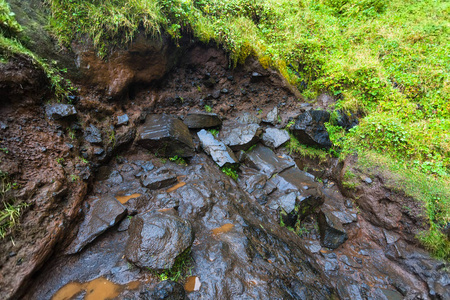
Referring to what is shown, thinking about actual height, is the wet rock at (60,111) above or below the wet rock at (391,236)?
above

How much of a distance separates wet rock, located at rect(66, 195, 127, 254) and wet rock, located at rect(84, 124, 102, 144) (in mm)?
1089

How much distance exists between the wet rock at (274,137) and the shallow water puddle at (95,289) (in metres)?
4.01

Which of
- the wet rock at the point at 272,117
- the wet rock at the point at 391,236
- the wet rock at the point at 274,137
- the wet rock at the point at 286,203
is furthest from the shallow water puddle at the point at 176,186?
the wet rock at the point at 391,236

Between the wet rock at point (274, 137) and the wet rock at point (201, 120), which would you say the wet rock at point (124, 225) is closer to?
the wet rock at point (201, 120)

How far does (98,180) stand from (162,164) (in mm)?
1106

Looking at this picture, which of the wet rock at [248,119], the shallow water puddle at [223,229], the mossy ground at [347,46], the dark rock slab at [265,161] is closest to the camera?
the shallow water puddle at [223,229]

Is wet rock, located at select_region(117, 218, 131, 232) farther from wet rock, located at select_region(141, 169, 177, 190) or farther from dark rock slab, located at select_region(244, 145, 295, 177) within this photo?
dark rock slab, located at select_region(244, 145, 295, 177)

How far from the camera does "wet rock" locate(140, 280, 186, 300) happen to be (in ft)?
5.99

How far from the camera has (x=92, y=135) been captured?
333 cm

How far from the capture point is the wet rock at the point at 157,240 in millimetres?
2092

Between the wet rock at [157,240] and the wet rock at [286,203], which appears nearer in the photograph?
the wet rock at [157,240]

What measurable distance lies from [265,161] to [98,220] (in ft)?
11.5

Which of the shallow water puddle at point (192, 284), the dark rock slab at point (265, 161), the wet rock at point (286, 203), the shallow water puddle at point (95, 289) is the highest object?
the shallow water puddle at point (95, 289)

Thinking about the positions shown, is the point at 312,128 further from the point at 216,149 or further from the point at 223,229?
the point at 223,229
